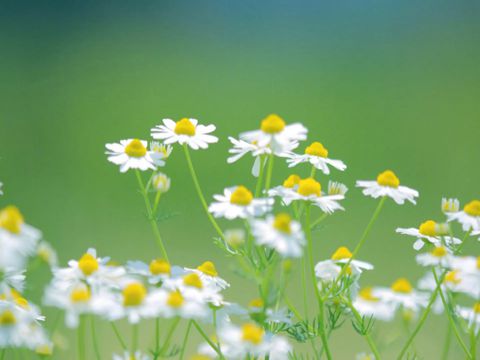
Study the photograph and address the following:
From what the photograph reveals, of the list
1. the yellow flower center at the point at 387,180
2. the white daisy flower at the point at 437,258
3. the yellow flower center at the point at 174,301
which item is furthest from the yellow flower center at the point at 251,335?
the yellow flower center at the point at 387,180

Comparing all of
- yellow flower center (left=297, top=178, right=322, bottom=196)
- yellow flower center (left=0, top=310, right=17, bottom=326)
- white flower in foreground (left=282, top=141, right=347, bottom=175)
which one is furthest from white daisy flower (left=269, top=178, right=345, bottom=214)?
yellow flower center (left=0, top=310, right=17, bottom=326)

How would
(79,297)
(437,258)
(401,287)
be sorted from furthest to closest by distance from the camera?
(401,287), (437,258), (79,297)

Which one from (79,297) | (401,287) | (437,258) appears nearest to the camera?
Answer: (79,297)

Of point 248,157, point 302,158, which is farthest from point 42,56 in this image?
point 302,158

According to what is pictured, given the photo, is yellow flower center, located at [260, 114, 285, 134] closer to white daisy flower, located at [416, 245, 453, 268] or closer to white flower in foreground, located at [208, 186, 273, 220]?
white flower in foreground, located at [208, 186, 273, 220]

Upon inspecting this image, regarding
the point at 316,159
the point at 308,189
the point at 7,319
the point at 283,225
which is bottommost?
the point at 7,319

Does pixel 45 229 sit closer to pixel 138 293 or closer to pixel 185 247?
pixel 185 247

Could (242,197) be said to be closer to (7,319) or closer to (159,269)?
(159,269)

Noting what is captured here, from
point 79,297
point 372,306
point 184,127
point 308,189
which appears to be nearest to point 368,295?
point 372,306
